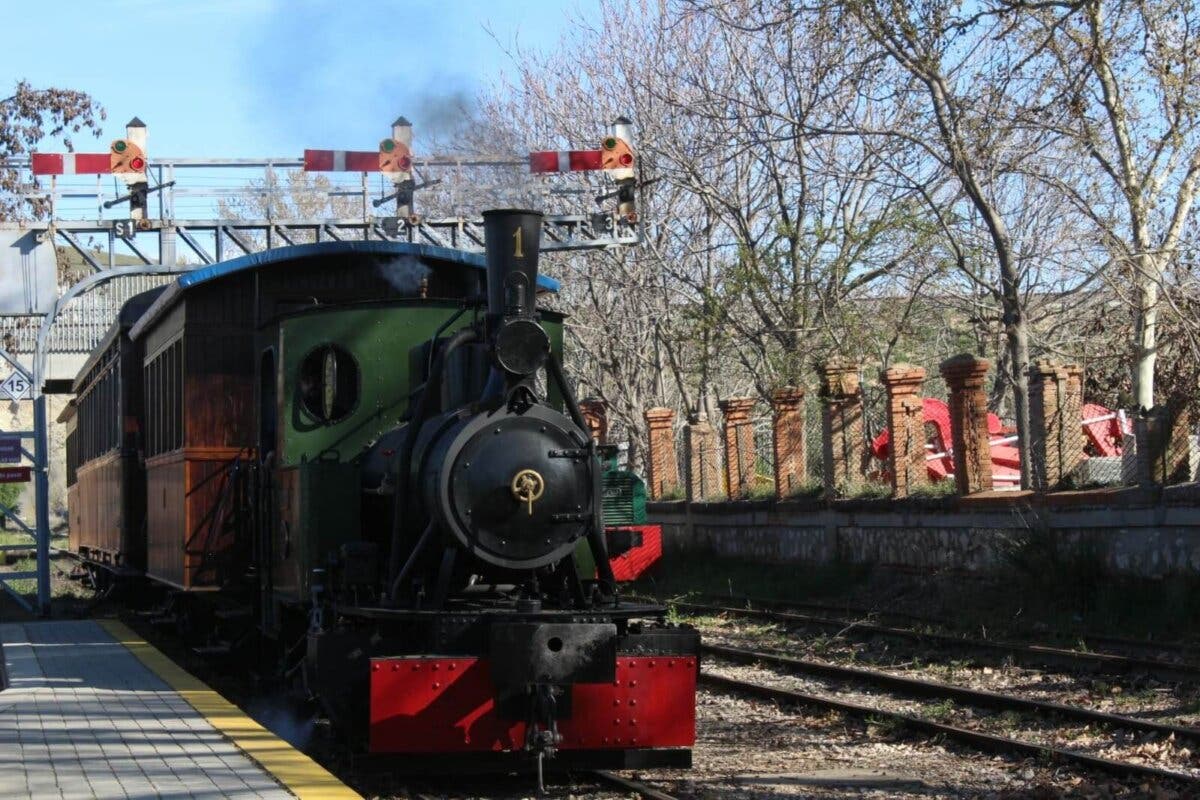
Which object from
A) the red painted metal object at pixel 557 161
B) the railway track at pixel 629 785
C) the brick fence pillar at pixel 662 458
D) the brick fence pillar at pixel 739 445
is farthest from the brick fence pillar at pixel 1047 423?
the brick fence pillar at pixel 662 458

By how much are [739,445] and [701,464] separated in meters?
1.14

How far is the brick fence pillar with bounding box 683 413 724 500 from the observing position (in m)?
24.6

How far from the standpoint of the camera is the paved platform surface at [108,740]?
6789 mm

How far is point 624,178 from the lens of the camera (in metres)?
20.9

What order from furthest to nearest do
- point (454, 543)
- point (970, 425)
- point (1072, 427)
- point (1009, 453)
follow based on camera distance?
point (1009, 453) < point (970, 425) < point (1072, 427) < point (454, 543)

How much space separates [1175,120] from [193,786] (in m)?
14.9

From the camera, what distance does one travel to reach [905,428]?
1833 centimetres

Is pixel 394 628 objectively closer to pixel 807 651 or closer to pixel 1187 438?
pixel 807 651

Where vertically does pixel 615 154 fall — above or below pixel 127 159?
below

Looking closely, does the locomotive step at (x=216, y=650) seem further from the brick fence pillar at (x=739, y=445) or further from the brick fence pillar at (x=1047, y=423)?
the brick fence pillar at (x=739, y=445)

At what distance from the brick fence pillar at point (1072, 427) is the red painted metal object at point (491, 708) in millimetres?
8755

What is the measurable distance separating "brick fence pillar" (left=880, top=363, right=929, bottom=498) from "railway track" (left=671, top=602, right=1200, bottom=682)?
259 centimetres

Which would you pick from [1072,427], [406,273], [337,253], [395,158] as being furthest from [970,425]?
[337,253]

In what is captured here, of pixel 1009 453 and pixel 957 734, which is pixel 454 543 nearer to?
pixel 957 734
